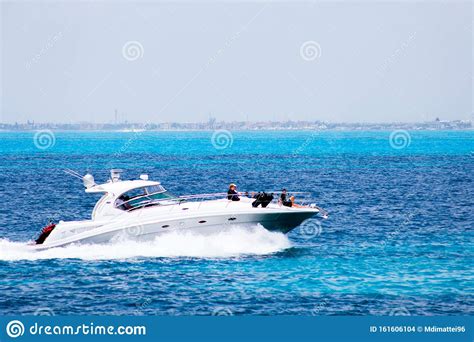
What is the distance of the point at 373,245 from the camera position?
126ft

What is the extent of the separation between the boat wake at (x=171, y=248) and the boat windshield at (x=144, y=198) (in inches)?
75.0

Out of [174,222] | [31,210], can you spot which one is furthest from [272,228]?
[31,210]

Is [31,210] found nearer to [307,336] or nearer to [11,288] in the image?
[11,288]

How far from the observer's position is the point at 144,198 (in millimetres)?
35812
